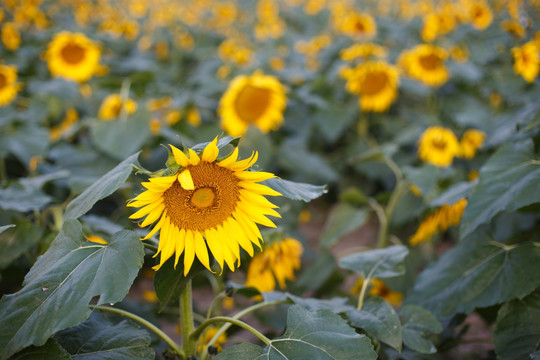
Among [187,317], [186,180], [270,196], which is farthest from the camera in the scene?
[270,196]

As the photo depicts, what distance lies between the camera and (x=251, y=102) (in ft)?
9.11

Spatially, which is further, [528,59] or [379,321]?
[528,59]

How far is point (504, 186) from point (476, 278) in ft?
0.99

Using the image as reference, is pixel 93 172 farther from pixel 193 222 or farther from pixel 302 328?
pixel 302 328

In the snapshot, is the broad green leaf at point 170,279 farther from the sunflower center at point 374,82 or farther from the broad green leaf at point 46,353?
the sunflower center at point 374,82

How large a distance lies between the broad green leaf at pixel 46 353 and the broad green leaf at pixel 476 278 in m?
1.07

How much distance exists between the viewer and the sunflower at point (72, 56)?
338 cm

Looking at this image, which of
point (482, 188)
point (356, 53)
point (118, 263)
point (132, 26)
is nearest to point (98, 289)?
point (118, 263)

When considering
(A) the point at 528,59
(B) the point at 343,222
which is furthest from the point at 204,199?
(A) the point at 528,59

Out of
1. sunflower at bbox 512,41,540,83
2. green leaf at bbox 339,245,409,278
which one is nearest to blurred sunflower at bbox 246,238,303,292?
green leaf at bbox 339,245,409,278

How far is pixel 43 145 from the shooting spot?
2.39m

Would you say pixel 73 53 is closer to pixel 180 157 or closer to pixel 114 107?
pixel 114 107

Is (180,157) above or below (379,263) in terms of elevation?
above

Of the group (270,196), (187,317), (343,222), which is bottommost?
(343,222)
